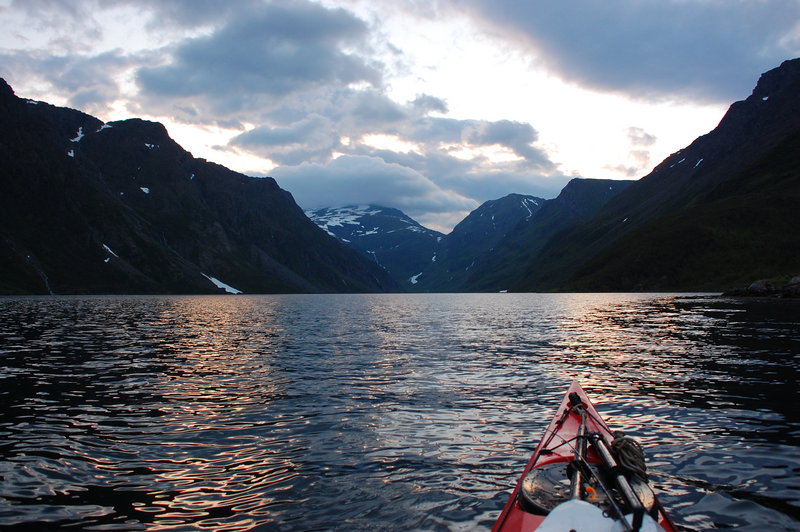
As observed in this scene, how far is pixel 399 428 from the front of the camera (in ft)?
57.2

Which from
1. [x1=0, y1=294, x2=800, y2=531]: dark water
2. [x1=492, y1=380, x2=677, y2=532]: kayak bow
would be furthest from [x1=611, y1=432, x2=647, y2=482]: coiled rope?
[x1=0, y1=294, x2=800, y2=531]: dark water

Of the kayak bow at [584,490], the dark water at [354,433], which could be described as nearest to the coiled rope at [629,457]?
the kayak bow at [584,490]

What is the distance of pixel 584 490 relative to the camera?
9.21 metres

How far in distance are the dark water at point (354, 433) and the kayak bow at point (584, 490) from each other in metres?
1.62

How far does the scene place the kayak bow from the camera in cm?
735

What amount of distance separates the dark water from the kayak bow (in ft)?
5.30

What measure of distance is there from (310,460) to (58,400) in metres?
13.3

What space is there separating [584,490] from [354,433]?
913cm

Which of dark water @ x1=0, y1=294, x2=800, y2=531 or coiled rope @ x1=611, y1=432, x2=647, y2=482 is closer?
coiled rope @ x1=611, y1=432, x2=647, y2=482

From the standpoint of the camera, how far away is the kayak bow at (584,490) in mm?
7348

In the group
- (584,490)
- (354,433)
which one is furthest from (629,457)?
(354,433)

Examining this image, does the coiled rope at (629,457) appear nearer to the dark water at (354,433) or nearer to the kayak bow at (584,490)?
the kayak bow at (584,490)

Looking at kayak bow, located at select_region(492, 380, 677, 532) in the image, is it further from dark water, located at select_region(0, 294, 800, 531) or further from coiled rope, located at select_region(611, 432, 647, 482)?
dark water, located at select_region(0, 294, 800, 531)

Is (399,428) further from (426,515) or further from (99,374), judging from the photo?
(99,374)
